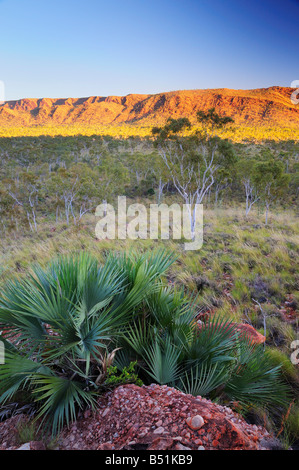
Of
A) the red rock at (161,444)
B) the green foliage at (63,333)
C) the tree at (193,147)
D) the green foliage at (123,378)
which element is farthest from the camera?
the tree at (193,147)

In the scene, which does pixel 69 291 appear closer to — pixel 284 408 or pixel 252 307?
pixel 284 408

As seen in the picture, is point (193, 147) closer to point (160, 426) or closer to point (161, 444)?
point (160, 426)

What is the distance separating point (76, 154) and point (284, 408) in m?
54.5

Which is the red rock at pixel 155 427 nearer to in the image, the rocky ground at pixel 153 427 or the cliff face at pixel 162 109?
the rocky ground at pixel 153 427

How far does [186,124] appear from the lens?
33.4ft

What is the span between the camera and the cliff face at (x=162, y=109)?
9238cm

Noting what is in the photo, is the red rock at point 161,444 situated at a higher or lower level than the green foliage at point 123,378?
higher

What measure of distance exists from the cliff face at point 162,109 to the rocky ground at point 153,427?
291 feet

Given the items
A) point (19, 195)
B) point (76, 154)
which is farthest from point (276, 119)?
point (19, 195)

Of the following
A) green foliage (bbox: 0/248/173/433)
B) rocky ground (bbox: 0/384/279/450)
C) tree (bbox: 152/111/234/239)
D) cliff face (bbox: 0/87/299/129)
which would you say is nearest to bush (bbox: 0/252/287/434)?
green foliage (bbox: 0/248/173/433)

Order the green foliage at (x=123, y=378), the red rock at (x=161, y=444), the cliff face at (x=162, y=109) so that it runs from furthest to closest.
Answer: the cliff face at (x=162, y=109), the green foliage at (x=123, y=378), the red rock at (x=161, y=444)

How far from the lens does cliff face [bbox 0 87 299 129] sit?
9238 cm

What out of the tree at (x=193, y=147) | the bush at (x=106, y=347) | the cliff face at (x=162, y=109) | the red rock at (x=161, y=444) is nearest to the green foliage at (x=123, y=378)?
the bush at (x=106, y=347)

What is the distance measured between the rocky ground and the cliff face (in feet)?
291
